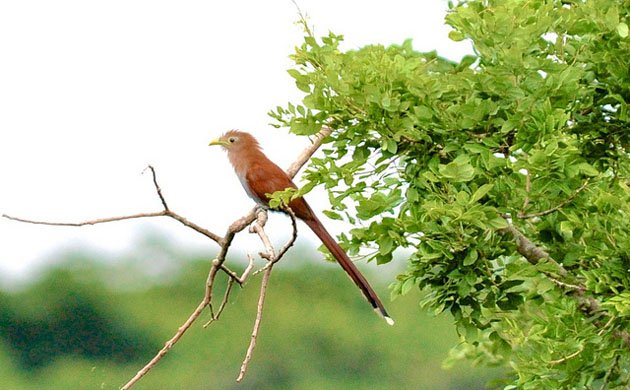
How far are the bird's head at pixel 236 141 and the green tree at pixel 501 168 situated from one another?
1.84m

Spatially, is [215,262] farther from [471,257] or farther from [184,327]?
[471,257]

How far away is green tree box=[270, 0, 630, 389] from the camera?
18.0 ft

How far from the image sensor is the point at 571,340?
576 centimetres

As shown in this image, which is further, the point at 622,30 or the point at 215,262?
the point at 622,30

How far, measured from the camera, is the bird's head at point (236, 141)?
25.8 feet

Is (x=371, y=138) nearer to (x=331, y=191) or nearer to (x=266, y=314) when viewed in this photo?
(x=331, y=191)

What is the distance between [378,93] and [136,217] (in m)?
1.23

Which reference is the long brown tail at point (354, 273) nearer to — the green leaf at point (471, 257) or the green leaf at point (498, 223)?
the green leaf at point (471, 257)

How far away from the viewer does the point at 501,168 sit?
554 cm

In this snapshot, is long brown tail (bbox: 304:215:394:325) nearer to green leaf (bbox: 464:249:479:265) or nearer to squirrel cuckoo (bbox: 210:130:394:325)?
squirrel cuckoo (bbox: 210:130:394:325)

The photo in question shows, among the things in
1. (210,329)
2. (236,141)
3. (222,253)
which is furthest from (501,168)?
(210,329)

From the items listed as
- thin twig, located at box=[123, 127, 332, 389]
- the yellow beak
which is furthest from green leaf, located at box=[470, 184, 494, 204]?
the yellow beak

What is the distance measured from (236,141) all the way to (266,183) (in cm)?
84

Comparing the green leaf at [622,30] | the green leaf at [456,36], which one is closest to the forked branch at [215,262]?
the green leaf at [456,36]
